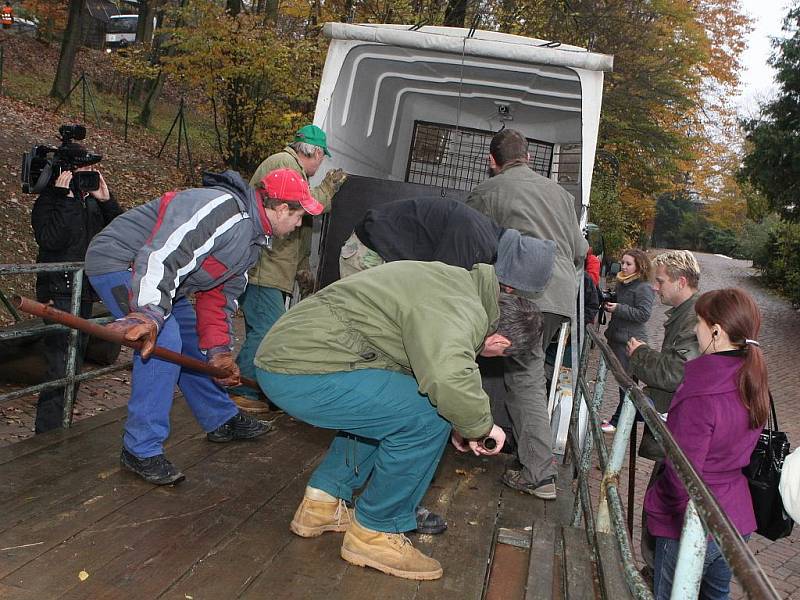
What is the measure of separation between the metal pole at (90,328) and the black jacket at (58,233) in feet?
4.87

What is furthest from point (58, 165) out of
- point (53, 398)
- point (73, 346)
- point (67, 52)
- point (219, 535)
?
point (67, 52)

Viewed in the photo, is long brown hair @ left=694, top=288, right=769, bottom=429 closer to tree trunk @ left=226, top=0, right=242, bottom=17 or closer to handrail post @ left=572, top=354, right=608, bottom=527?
handrail post @ left=572, top=354, right=608, bottom=527

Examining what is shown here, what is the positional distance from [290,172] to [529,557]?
214 centimetres

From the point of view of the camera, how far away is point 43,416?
16.8ft

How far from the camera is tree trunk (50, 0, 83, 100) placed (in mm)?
22391

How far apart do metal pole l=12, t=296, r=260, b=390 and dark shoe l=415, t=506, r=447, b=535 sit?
130 cm

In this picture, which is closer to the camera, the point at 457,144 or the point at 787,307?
the point at 457,144

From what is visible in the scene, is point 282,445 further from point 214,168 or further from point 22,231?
point 214,168

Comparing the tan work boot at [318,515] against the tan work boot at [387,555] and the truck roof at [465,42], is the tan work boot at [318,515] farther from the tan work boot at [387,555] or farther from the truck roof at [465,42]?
the truck roof at [465,42]

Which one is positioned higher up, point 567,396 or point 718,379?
point 718,379

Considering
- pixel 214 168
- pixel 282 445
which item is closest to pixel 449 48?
pixel 282 445

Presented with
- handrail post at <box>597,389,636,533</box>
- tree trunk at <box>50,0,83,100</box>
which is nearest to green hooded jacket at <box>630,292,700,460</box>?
handrail post at <box>597,389,636,533</box>

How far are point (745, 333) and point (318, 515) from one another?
1976 millimetres

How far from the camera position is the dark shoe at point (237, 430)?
5000mm
